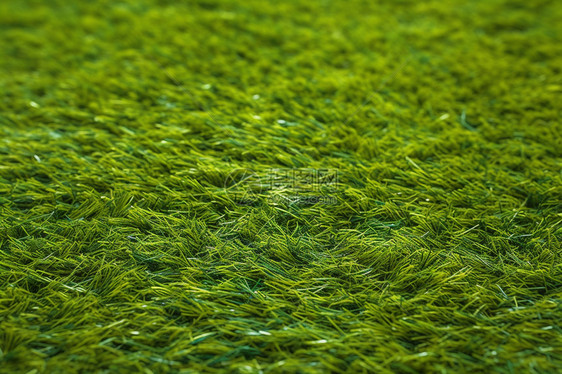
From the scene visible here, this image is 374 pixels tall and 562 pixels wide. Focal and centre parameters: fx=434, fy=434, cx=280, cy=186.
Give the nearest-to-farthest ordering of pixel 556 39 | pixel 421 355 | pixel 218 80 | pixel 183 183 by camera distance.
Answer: pixel 421 355 < pixel 183 183 < pixel 218 80 < pixel 556 39

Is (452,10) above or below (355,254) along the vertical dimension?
above

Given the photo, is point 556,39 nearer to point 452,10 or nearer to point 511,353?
point 452,10

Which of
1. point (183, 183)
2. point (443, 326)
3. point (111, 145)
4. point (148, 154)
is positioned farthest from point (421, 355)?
point (111, 145)

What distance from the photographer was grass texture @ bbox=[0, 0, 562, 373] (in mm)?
1271

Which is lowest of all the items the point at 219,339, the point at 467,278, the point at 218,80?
the point at 219,339

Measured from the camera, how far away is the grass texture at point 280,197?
1.27 m

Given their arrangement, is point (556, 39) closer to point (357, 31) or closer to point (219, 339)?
point (357, 31)

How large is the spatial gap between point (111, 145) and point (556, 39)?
9.04 feet

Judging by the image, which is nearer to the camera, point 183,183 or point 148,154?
point 183,183

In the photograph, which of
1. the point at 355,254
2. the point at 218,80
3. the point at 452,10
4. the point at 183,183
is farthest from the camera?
the point at 452,10

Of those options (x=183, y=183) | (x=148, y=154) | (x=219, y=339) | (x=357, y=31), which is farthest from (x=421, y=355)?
(x=357, y=31)

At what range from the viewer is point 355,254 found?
1521mm

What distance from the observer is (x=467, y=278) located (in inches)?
56.6

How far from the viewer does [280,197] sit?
68.6 inches
